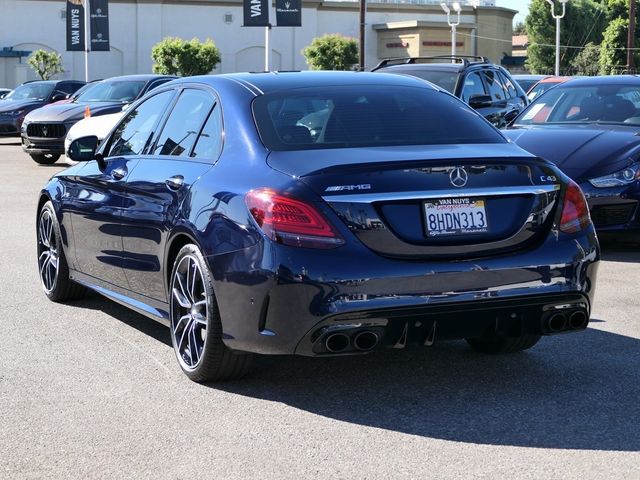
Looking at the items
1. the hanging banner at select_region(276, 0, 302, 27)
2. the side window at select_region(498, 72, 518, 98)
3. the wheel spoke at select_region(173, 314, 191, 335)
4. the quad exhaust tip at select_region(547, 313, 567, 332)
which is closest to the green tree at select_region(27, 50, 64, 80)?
the hanging banner at select_region(276, 0, 302, 27)

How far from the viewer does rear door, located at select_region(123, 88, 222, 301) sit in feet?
19.7

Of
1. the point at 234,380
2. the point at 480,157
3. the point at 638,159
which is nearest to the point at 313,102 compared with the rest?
the point at 480,157

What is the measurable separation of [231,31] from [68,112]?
60334 mm

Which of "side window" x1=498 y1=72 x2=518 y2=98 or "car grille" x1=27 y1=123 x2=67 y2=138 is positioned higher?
"side window" x1=498 y1=72 x2=518 y2=98

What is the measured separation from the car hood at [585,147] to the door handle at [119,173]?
4682mm

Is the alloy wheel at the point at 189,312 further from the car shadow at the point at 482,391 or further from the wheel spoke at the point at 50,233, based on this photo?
the wheel spoke at the point at 50,233

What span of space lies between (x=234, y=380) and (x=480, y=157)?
1.65 m

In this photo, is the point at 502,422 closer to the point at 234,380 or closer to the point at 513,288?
the point at 513,288

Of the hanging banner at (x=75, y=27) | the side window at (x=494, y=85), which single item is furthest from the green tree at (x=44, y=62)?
the side window at (x=494, y=85)

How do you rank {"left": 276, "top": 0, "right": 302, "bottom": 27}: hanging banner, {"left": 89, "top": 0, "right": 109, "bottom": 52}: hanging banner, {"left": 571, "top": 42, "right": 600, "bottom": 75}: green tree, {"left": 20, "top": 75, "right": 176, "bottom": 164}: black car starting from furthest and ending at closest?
{"left": 571, "top": 42, "right": 600, "bottom": 75}: green tree < {"left": 89, "top": 0, "right": 109, "bottom": 52}: hanging banner < {"left": 276, "top": 0, "right": 302, "bottom": 27}: hanging banner < {"left": 20, "top": 75, "right": 176, "bottom": 164}: black car

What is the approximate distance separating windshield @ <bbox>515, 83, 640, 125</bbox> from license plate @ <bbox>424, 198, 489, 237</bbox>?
6.46 metres

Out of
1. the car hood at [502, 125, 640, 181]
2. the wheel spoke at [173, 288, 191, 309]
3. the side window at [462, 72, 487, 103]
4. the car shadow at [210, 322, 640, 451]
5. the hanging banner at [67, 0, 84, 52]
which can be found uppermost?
the hanging banner at [67, 0, 84, 52]

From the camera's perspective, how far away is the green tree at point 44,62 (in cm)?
6981

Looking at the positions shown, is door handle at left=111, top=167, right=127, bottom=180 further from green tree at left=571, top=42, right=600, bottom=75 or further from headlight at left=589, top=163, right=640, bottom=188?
green tree at left=571, top=42, right=600, bottom=75
